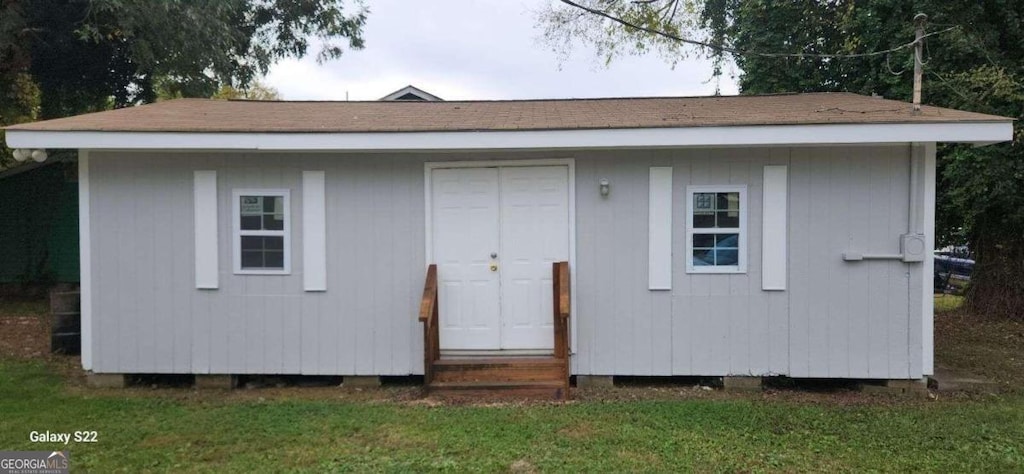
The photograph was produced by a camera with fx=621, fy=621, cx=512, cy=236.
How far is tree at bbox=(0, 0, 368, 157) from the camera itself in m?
9.95

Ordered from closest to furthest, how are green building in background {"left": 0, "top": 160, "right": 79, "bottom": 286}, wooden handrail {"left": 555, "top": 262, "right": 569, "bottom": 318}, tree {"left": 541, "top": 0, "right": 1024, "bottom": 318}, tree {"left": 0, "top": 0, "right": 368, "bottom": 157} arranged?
wooden handrail {"left": 555, "top": 262, "right": 569, "bottom": 318}, tree {"left": 541, "top": 0, "right": 1024, "bottom": 318}, tree {"left": 0, "top": 0, "right": 368, "bottom": 157}, green building in background {"left": 0, "top": 160, "right": 79, "bottom": 286}

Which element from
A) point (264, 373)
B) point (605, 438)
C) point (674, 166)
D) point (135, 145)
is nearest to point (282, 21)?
point (135, 145)

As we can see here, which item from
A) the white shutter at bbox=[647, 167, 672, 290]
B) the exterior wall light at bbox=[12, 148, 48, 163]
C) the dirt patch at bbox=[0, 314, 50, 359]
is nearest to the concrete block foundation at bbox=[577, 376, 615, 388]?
the white shutter at bbox=[647, 167, 672, 290]

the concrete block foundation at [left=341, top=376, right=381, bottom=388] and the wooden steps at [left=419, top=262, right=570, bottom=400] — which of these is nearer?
the wooden steps at [left=419, top=262, right=570, bottom=400]

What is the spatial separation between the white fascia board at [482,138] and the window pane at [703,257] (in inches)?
40.4

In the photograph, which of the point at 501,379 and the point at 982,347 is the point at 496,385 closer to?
the point at 501,379

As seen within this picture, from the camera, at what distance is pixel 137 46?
1006 centimetres

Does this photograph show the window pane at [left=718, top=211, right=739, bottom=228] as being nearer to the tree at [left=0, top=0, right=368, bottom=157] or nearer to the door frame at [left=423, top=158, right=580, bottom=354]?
the door frame at [left=423, top=158, right=580, bottom=354]

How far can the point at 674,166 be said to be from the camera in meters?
5.72

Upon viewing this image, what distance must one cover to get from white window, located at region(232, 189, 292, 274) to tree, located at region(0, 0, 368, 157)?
5.68 meters

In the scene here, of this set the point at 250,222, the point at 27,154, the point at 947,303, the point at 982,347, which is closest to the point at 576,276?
the point at 250,222

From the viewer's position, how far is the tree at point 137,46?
9.95 m

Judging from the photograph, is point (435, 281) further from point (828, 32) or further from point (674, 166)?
point (828, 32)

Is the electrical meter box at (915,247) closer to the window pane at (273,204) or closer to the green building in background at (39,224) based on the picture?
the window pane at (273,204)
